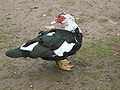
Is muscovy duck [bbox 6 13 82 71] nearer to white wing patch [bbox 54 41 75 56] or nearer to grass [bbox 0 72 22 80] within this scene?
white wing patch [bbox 54 41 75 56]

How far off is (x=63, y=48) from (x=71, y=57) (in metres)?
0.71

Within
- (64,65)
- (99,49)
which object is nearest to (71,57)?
(64,65)

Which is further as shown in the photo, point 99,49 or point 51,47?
point 99,49

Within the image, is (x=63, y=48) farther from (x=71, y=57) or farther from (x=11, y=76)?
(x=11, y=76)

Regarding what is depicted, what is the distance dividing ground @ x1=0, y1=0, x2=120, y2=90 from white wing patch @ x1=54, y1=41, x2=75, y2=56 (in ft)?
1.41

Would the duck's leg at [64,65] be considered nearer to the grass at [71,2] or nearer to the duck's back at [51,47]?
Answer: the duck's back at [51,47]

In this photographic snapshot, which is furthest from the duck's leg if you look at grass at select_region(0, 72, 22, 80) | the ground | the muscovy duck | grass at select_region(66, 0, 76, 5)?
grass at select_region(66, 0, 76, 5)

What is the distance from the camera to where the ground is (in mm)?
3369

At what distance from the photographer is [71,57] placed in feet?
12.9

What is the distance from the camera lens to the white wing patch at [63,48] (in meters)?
3.23

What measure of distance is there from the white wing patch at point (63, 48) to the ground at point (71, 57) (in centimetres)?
43

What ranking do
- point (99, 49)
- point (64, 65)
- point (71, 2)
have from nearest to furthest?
point (64, 65) < point (99, 49) < point (71, 2)

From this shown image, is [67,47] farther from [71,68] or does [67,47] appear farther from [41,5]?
[41,5]

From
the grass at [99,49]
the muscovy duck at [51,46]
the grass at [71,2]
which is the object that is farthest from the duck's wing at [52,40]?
the grass at [71,2]
